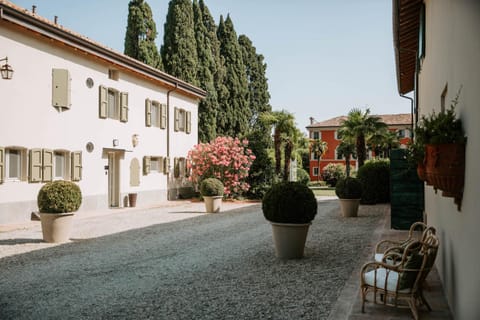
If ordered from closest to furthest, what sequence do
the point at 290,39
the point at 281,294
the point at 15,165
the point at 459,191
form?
the point at 290,39
the point at 459,191
the point at 281,294
the point at 15,165

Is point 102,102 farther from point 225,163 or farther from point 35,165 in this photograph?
point 225,163

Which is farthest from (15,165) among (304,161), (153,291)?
(304,161)

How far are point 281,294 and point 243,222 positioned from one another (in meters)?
7.91

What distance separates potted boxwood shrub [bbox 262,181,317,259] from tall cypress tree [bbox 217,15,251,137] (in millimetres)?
22377

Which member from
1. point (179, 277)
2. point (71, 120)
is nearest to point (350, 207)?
point (179, 277)

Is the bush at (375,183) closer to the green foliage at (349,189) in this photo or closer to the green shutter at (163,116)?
the green foliage at (349,189)

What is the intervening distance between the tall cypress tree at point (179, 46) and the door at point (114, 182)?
31.0 ft

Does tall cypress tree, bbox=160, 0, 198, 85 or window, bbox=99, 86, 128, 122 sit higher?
tall cypress tree, bbox=160, 0, 198, 85

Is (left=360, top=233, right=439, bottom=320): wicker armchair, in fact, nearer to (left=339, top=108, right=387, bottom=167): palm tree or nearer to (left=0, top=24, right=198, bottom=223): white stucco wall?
(left=0, top=24, right=198, bottom=223): white stucco wall

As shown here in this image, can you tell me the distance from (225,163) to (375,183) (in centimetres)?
631

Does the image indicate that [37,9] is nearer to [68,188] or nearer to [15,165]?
[15,165]

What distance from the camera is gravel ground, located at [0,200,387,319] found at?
5.05 meters

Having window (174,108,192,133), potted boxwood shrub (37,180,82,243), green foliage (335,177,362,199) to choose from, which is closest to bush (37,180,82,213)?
potted boxwood shrub (37,180,82,243)

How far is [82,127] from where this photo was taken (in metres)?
15.9
